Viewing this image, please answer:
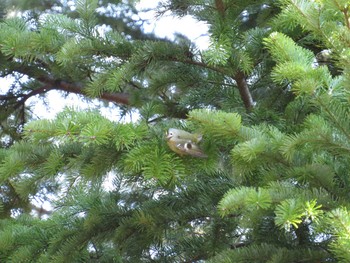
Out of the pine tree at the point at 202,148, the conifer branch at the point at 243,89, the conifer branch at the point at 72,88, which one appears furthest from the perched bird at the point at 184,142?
the conifer branch at the point at 72,88

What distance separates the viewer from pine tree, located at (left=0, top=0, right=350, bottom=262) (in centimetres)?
102

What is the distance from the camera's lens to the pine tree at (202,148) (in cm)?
102

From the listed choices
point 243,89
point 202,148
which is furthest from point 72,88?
point 202,148

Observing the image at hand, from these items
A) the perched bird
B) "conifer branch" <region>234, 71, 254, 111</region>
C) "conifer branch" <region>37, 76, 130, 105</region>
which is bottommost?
the perched bird

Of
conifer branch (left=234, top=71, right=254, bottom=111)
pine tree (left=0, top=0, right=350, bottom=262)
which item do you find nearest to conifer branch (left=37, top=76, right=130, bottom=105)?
pine tree (left=0, top=0, right=350, bottom=262)

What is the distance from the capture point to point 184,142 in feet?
3.72

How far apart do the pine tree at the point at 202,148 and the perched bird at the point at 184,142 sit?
0.02 m

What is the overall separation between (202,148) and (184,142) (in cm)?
6

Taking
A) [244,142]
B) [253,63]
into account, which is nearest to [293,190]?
[244,142]

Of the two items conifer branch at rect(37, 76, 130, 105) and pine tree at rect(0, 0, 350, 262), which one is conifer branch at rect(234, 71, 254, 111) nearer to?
pine tree at rect(0, 0, 350, 262)

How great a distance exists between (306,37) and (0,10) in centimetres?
152

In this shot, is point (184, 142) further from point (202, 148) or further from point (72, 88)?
point (72, 88)

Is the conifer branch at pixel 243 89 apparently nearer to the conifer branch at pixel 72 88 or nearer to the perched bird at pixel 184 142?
the perched bird at pixel 184 142

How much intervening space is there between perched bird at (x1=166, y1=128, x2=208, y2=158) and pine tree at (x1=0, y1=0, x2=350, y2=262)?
0.02m
